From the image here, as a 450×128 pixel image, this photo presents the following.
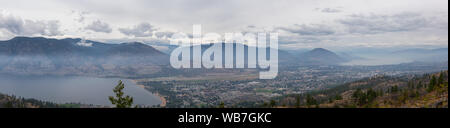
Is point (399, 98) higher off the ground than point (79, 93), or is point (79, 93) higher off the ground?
point (399, 98)

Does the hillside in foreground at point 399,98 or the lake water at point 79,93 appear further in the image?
the lake water at point 79,93

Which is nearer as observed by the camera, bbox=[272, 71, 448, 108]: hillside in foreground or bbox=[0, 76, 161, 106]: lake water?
bbox=[272, 71, 448, 108]: hillside in foreground

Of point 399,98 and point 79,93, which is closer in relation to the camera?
point 399,98

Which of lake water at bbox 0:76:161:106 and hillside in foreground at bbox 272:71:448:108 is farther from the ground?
hillside in foreground at bbox 272:71:448:108

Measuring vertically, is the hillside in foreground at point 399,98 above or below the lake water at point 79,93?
above
